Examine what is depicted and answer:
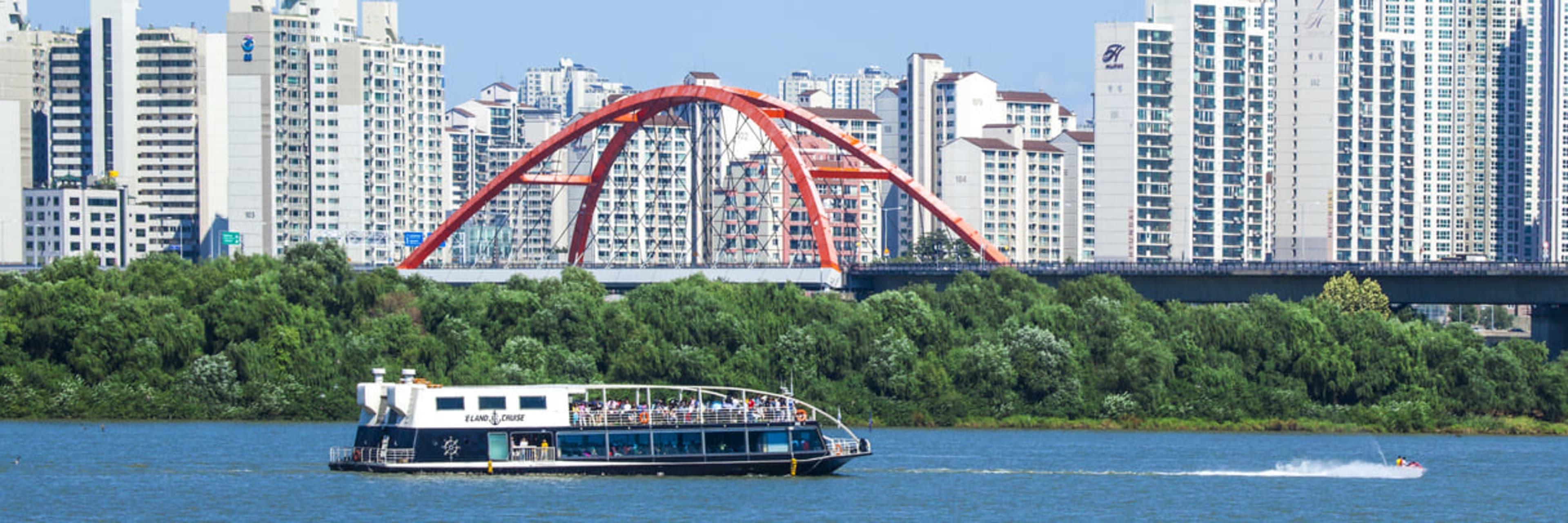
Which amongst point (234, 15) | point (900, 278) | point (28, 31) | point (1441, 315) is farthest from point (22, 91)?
point (1441, 315)

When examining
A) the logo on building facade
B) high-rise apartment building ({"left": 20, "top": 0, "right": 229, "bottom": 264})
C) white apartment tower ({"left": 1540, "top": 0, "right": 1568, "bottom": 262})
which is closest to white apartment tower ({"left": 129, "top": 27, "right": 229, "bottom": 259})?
high-rise apartment building ({"left": 20, "top": 0, "right": 229, "bottom": 264})

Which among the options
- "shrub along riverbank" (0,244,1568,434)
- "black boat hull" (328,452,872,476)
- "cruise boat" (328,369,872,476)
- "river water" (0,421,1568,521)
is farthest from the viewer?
"shrub along riverbank" (0,244,1568,434)

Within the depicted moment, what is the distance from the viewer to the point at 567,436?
55.9m

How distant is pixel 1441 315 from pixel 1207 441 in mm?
112453

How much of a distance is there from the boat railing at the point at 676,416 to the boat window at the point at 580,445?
0.29 metres

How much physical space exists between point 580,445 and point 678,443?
2444 millimetres

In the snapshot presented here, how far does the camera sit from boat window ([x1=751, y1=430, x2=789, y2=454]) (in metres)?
56.2

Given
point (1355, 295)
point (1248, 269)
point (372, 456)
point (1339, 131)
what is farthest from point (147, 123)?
point (372, 456)

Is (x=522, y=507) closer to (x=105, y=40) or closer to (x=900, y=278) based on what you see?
(x=900, y=278)

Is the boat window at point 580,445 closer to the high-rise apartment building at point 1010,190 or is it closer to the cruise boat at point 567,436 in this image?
the cruise boat at point 567,436

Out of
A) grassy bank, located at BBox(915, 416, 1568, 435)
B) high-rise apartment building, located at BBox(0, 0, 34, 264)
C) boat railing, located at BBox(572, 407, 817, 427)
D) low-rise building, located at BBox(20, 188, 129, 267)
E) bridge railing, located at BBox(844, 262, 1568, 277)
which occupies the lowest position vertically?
grassy bank, located at BBox(915, 416, 1568, 435)

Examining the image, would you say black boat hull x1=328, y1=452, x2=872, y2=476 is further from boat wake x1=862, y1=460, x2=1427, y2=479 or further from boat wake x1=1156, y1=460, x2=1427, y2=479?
boat wake x1=1156, y1=460, x2=1427, y2=479

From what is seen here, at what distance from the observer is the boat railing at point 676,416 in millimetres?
55938

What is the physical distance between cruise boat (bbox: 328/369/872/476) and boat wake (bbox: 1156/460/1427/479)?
10.7 m
